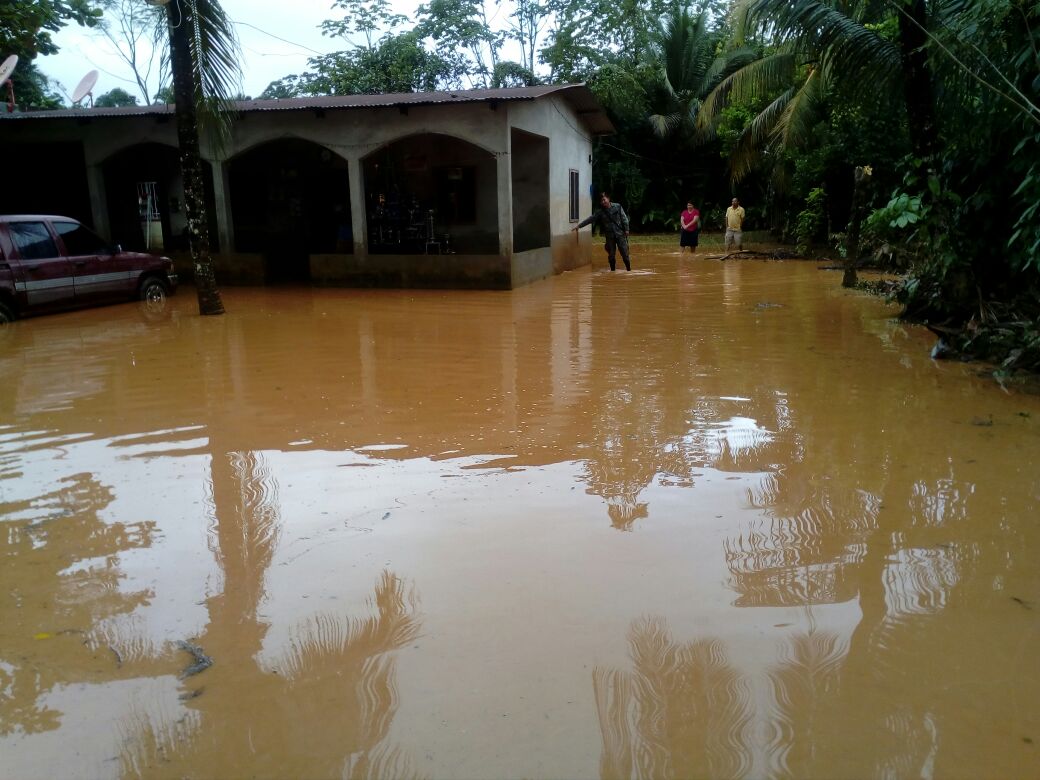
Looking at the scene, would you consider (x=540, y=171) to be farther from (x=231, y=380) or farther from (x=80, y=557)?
(x=80, y=557)

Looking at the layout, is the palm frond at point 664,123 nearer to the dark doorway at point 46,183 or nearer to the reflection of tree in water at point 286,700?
the dark doorway at point 46,183

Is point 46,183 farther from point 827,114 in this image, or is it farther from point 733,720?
point 733,720

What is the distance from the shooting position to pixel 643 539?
4.37 meters

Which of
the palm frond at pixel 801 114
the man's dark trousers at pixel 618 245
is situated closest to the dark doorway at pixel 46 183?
the man's dark trousers at pixel 618 245

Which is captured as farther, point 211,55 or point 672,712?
point 211,55

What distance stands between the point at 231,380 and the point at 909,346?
7.19 m

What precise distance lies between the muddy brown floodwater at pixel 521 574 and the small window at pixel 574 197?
13230mm

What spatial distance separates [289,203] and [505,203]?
6.77 metres

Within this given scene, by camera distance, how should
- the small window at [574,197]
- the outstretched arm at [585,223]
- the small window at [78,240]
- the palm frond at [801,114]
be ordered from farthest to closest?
the small window at [574,197], the palm frond at [801,114], the outstretched arm at [585,223], the small window at [78,240]

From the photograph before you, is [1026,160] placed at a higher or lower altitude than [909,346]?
higher

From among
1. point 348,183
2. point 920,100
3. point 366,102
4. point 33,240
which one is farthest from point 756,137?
point 33,240

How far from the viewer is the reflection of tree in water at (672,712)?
8.77 ft

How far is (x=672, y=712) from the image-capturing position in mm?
2938

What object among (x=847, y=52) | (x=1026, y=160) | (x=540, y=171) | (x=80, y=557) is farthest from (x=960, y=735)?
(x=540, y=171)
